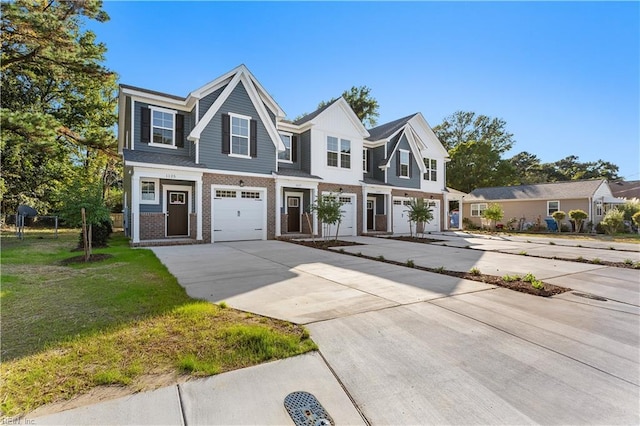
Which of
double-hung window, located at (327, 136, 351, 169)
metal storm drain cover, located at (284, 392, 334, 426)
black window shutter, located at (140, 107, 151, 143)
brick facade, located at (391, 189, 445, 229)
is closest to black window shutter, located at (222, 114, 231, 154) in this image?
black window shutter, located at (140, 107, 151, 143)

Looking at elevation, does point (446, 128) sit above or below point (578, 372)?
above

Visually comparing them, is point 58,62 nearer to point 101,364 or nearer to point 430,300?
point 101,364

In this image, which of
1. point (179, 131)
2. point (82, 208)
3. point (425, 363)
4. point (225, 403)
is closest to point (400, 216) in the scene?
point (179, 131)

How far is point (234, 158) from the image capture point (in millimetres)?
13930

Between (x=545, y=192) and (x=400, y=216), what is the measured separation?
1744cm

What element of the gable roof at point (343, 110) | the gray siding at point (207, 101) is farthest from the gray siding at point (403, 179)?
the gray siding at point (207, 101)

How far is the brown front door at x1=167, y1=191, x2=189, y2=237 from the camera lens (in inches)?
541

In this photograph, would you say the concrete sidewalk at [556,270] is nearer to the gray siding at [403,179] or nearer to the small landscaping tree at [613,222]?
the gray siding at [403,179]

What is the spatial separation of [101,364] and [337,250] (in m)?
8.76

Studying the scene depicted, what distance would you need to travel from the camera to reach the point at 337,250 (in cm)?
1102

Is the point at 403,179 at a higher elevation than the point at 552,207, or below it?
higher

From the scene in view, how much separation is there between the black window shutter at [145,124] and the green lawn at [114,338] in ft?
29.6

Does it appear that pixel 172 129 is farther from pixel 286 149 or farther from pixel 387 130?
pixel 387 130

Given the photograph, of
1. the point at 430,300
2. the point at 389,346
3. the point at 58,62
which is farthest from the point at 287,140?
the point at 389,346
